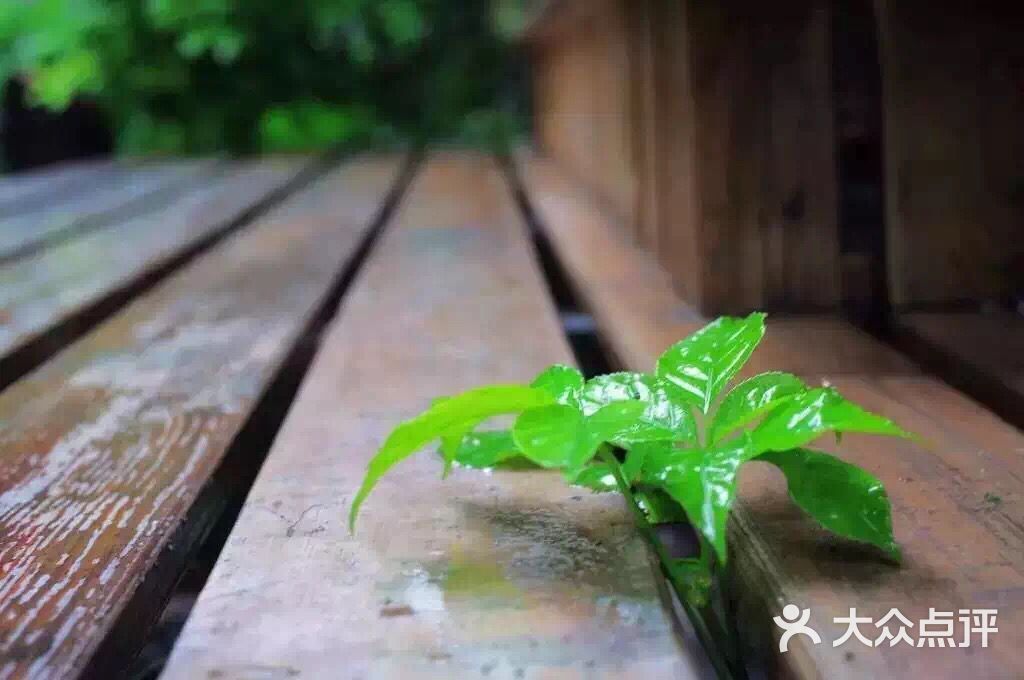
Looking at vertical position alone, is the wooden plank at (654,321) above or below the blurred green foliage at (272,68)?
below

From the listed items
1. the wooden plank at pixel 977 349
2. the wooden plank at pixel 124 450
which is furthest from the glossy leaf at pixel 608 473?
the wooden plank at pixel 977 349

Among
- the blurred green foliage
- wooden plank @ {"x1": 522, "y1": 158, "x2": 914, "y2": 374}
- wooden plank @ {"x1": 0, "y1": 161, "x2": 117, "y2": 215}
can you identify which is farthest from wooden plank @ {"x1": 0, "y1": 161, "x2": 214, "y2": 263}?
wooden plank @ {"x1": 522, "y1": 158, "x2": 914, "y2": 374}

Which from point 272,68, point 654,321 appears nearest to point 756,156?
point 654,321

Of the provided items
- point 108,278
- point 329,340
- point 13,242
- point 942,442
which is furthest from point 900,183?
point 13,242

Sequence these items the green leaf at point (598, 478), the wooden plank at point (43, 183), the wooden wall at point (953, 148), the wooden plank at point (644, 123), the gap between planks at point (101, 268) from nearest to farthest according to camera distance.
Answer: the green leaf at point (598, 478), the wooden wall at point (953, 148), the gap between planks at point (101, 268), the wooden plank at point (644, 123), the wooden plank at point (43, 183)

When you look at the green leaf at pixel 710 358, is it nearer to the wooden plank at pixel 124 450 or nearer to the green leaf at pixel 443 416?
the green leaf at pixel 443 416

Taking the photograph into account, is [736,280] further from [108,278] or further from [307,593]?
[108,278]
